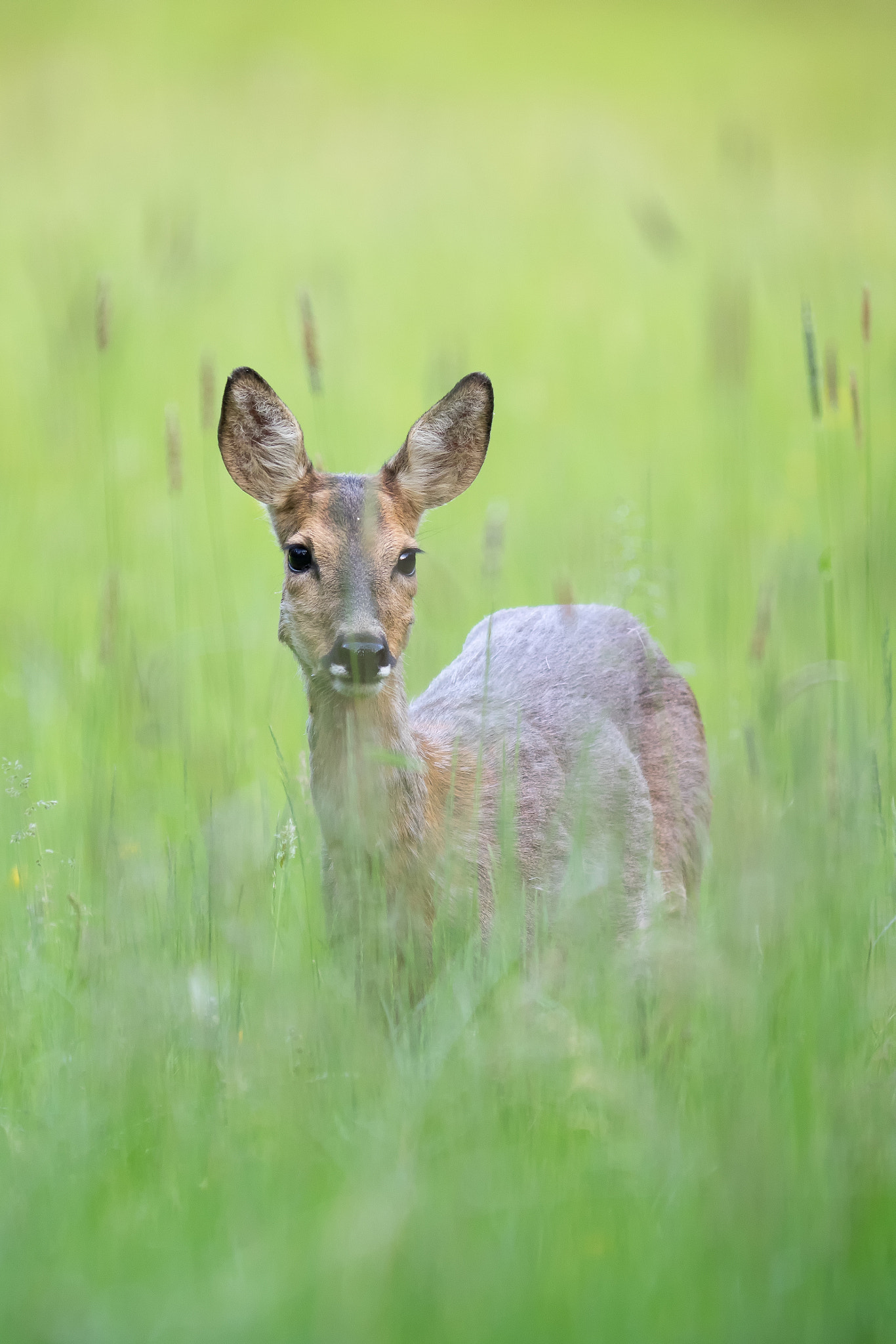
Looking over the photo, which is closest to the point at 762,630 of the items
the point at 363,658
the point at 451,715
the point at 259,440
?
the point at 363,658

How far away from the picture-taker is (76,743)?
20.5ft

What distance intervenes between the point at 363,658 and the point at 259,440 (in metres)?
0.96

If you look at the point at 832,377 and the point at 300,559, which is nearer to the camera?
the point at 832,377

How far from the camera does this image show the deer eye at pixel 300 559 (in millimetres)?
4172

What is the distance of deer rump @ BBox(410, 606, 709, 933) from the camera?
173 inches

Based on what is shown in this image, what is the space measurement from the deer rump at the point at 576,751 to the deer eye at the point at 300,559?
22.1 inches

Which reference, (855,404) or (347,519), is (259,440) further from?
(855,404)

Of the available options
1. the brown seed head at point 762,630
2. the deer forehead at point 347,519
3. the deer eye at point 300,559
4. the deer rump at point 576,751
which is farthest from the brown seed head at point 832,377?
the deer eye at point 300,559

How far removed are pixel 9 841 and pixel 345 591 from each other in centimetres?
104

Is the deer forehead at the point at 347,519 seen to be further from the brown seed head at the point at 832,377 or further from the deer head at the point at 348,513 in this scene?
the brown seed head at the point at 832,377

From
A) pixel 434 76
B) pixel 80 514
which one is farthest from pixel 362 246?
pixel 434 76

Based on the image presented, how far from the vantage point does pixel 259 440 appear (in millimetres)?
4469

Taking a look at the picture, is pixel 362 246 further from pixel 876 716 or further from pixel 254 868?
pixel 254 868

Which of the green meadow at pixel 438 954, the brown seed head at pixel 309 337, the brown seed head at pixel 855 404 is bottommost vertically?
the green meadow at pixel 438 954
